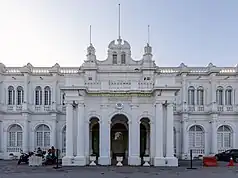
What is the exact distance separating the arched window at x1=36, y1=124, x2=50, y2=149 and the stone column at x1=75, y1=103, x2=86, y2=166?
15402 millimetres

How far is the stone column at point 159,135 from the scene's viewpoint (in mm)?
25938

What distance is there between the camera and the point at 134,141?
26.6 metres

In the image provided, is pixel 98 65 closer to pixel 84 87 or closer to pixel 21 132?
pixel 21 132

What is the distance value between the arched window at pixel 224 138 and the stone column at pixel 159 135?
1668 centimetres

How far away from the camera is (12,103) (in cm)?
4078

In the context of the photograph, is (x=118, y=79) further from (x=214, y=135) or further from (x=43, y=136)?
(x=214, y=135)

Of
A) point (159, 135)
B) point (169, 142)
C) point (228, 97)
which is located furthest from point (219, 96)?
point (159, 135)

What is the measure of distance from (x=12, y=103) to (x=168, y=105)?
822 inches

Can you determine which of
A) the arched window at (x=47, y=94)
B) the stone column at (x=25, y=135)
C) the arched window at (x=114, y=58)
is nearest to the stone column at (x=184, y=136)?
the arched window at (x=114, y=58)

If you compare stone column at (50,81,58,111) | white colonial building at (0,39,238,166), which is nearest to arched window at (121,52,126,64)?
white colonial building at (0,39,238,166)

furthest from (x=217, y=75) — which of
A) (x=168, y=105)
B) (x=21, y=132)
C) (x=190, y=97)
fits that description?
(x=21, y=132)

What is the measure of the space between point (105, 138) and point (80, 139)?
1.86 m

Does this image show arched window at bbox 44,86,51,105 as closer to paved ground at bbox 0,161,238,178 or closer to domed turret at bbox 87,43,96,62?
domed turret at bbox 87,43,96,62

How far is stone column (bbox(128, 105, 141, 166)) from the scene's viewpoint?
2656 centimetres
